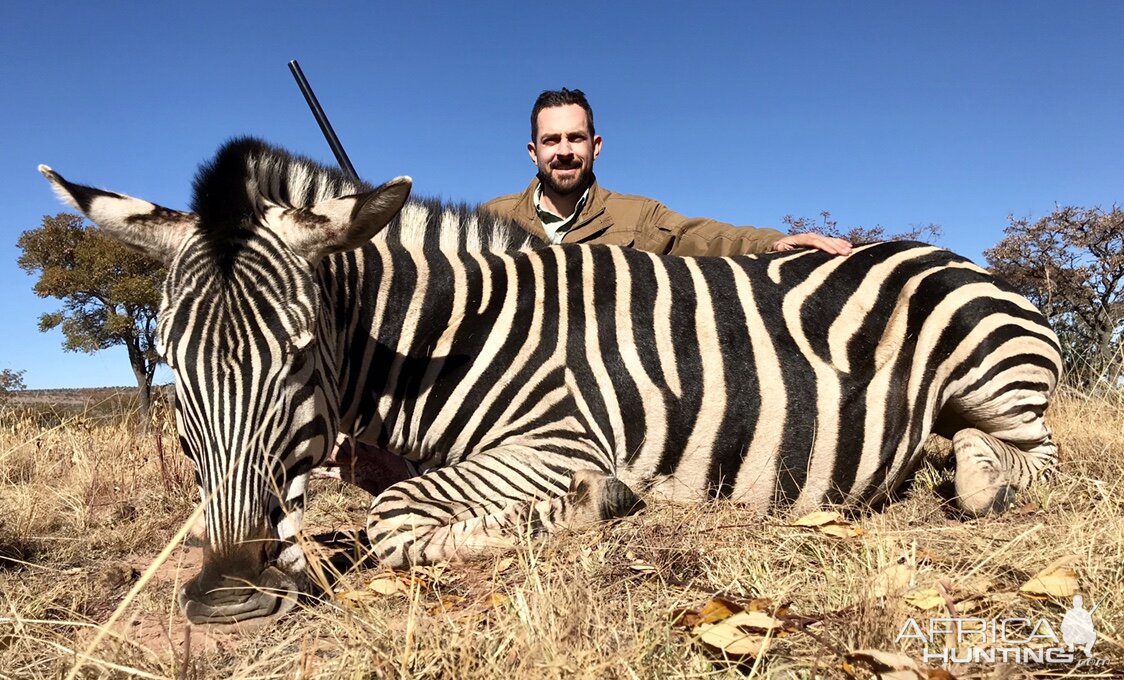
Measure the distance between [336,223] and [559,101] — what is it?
3.82m

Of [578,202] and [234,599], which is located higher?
[578,202]

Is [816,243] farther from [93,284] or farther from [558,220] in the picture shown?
[93,284]

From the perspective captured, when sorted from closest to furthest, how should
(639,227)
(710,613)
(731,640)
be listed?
(731,640), (710,613), (639,227)

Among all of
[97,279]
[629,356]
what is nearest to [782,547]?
[629,356]

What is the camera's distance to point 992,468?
10.5ft

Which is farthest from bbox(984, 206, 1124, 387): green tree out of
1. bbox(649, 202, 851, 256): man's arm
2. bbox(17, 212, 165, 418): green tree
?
bbox(17, 212, 165, 418): green tree

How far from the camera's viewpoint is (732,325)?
3.33 meters

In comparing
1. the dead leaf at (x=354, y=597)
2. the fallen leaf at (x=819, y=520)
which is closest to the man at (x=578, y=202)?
the fallen leaf at (x=819, y=520)

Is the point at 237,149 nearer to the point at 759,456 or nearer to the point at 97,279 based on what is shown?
the point at 759,456

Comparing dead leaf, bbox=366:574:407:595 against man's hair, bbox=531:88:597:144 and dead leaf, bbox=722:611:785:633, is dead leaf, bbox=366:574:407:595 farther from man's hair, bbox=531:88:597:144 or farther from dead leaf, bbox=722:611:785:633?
man's hair, bbox=531:88:597:144

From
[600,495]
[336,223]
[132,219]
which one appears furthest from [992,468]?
[132,219]

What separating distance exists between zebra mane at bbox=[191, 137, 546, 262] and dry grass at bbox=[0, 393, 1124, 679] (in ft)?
4.05

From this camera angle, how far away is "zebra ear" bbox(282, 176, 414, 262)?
2.49 meters

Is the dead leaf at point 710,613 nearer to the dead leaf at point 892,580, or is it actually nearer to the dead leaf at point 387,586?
the dead leaf at point 892,580
